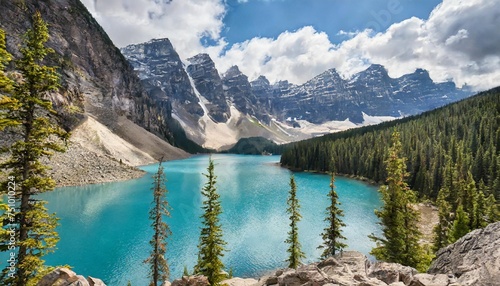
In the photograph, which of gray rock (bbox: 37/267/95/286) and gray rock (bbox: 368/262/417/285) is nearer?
gray rock (bbox: 37/267/95/286)

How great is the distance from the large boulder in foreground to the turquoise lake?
2273 cm

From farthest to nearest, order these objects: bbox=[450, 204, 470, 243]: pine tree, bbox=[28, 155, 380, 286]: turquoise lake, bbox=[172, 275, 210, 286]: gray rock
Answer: bbox=[28, 155, 380, 286]: turquoise lake → bbox=[450, 204, 470, 243]: pine tree → bbox=[172, 275, 210, 286]: gray rock

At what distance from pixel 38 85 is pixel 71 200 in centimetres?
7034

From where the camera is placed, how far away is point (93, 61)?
192 metres

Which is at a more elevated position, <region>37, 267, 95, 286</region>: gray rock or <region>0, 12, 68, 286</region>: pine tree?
<region>0, 12, 68, 286</region>: pine tree

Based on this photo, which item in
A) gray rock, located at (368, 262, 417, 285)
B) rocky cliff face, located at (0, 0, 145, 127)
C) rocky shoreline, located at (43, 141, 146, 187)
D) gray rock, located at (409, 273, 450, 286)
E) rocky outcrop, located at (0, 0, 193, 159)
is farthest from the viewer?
rocky cliff face, located at (0, 0, 145, 127)

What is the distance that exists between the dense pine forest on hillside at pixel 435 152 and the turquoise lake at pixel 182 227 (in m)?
20.2

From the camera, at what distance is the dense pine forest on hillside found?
8144 centimetres

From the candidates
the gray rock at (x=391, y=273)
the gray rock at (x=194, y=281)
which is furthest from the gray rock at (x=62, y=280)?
the gray rock at (x=391, y=273)

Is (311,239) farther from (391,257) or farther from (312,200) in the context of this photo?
(312,200)

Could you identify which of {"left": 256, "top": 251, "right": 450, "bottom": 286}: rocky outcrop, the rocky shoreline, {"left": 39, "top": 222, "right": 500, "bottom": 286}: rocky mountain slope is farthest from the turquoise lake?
{"left": 256, "top": 251, "right": 450, "bottom": 286}: rocky outcrop

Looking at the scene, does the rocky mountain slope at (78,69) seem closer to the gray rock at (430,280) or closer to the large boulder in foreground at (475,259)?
the gray rock at (430,280)

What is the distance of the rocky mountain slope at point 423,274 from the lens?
14.6 m

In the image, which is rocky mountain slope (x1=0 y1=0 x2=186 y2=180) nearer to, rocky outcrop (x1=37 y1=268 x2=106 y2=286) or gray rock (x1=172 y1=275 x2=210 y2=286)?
gray rock (x1=172 y1=275 x2=210 y2=286)
